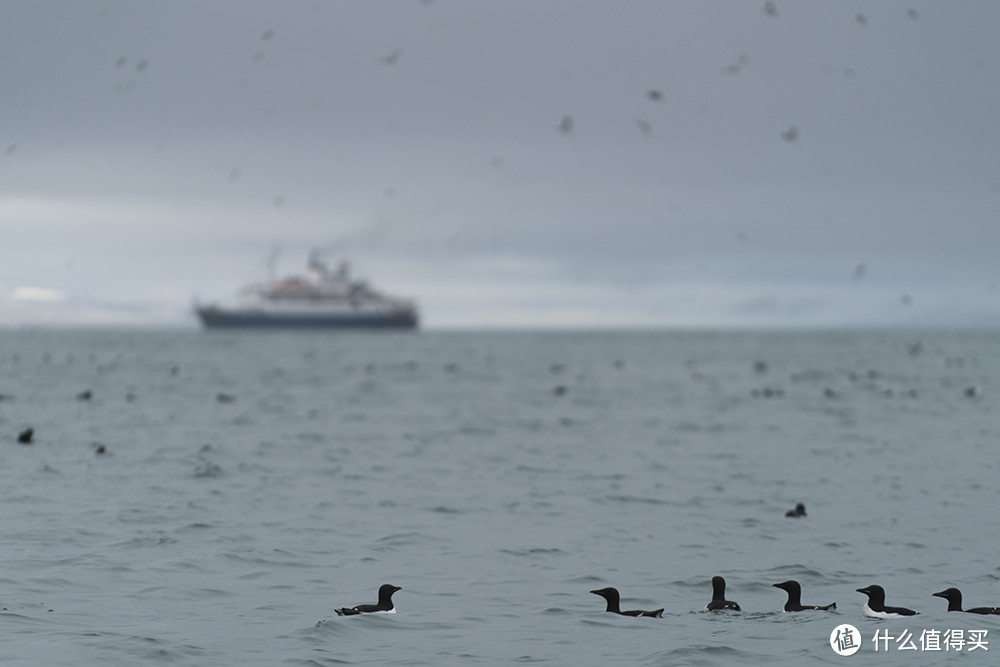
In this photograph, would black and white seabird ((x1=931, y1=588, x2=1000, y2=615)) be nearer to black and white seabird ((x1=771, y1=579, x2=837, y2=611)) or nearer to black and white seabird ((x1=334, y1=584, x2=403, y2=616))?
black and white seabird ((x1=771, y1=579, x2=837, y2=611))

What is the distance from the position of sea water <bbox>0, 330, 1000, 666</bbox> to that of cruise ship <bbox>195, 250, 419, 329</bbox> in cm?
13765

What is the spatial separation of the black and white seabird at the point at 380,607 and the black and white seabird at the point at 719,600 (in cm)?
316

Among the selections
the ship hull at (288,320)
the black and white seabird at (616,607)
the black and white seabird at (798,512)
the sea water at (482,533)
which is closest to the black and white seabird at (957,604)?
the sea water at (482,533)

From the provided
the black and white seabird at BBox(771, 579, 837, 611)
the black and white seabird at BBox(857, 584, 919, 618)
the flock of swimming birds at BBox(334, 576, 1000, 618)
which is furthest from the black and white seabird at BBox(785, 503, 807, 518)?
the black and white seabird at BBox(857, 584, 919, 618)

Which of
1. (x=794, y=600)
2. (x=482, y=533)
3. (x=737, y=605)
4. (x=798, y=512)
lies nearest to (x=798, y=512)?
(x=798, y=512)

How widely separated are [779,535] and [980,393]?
1284 inches

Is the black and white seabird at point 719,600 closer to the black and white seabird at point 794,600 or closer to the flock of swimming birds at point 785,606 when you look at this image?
the flock of swimming birds at point 785,606

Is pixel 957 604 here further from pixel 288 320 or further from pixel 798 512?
pixel 288 320

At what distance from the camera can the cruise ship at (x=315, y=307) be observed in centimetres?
17250

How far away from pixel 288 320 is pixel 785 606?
164335 millimetres

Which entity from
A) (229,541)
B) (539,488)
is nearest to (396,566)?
(229,541)

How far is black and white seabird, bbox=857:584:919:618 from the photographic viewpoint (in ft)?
37.1

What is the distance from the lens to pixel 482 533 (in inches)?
627

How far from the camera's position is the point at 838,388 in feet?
164
